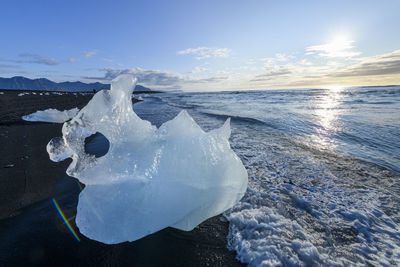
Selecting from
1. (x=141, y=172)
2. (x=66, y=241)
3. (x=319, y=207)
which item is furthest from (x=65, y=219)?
(x=319, y=207)

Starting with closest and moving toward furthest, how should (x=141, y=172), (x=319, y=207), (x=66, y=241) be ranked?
(x=66, y=241) < (x=141, y=172) < (x=319, y=207)

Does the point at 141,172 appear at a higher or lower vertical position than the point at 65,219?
higher

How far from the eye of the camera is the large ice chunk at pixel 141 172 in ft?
5.77

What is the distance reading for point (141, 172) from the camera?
6.40 ft

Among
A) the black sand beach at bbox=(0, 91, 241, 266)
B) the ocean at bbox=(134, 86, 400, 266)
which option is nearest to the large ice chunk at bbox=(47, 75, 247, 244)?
the black sand beach at bbox=(0, 91, 241, 266)

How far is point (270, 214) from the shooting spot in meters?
2.28

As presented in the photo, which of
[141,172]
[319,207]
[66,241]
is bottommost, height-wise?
[319,207]

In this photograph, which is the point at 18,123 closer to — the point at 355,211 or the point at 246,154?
the point at 246,154

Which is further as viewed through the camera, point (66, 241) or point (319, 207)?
point (319, 207)

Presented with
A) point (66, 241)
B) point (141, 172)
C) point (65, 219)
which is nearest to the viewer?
point (66, 241)

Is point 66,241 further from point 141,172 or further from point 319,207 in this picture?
point 319,207

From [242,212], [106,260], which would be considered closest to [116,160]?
[106,260]

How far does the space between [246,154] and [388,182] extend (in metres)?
2.61

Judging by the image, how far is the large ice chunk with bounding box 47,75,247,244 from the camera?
1759mm
